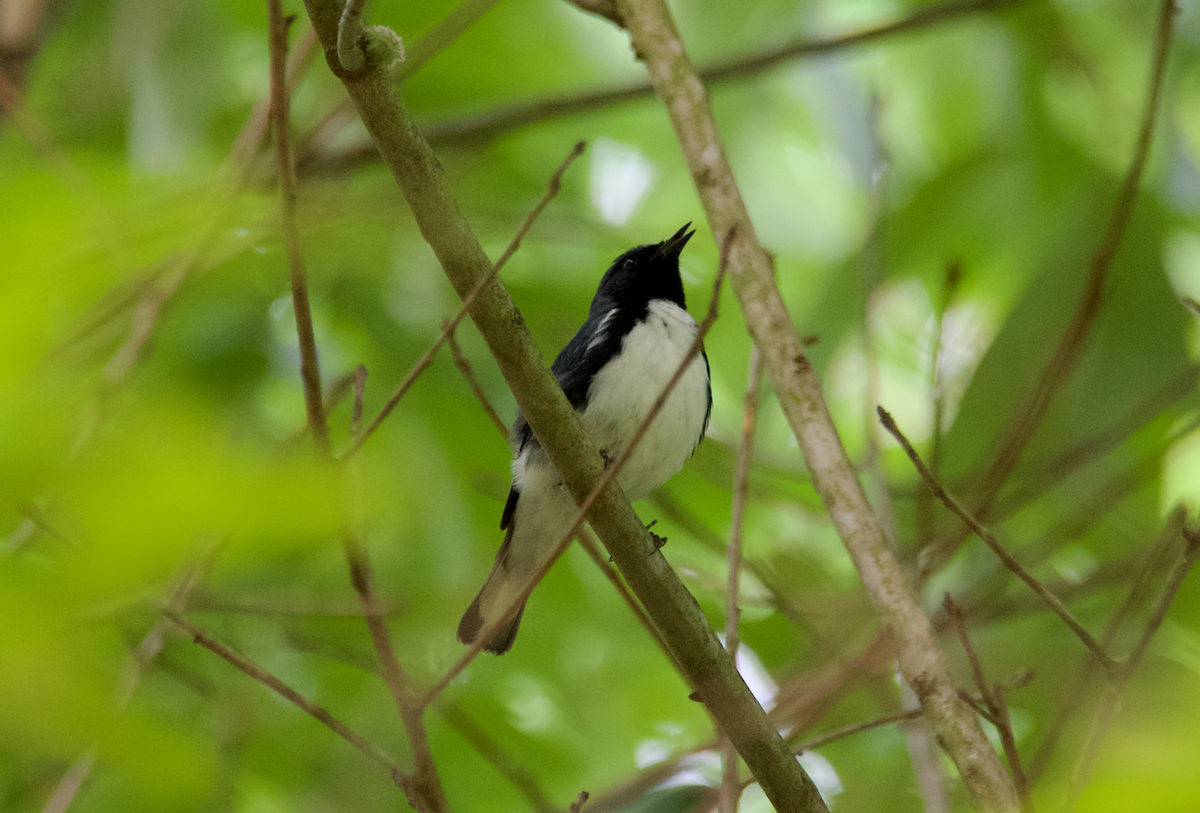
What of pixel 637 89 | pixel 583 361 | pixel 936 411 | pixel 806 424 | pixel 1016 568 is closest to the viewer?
pixel 1016 568

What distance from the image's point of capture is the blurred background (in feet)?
11.6

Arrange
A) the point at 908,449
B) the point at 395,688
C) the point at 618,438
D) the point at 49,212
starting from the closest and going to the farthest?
the point at 49,212 < the point at 395,688 < the point at 908,449 < the point at 618,438

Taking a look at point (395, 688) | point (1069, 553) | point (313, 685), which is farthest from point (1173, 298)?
point (313, 685)

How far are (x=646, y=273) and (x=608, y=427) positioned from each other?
1.05 m

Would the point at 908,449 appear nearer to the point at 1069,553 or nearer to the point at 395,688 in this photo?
the point at 395,688

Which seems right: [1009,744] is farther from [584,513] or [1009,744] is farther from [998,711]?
[584,513]

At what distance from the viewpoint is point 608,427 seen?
4184mm

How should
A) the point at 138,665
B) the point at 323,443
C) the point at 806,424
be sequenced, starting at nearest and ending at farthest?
the point at 323,443 → the point at 138,665 → the point at 806,424

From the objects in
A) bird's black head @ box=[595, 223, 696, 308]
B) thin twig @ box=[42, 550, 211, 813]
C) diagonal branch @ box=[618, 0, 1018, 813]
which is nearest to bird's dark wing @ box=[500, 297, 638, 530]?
bird's black head @ box=[595, 223, 696, 308]

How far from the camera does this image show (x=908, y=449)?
2.35 metres

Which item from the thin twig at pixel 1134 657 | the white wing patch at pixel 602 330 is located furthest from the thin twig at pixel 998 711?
the white wing patch at pixel 602 330

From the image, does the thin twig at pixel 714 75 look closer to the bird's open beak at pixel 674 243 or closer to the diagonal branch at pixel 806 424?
the bird's open beak at pixel 674 243

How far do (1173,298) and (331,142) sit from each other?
3.37 meters

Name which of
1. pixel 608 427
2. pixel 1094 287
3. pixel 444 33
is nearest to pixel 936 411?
pixel 1094 287
